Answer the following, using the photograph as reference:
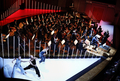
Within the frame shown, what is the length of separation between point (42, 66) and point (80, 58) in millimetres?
2313

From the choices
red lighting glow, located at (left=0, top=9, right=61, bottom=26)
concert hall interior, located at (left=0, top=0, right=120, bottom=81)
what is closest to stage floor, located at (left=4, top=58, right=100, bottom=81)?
concert hall interior, located at (left=0, top=0, right=120, bottom=81)

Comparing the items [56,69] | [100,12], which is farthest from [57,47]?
[100,12]

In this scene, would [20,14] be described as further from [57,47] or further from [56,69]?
[56,69]

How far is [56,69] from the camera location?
5.43 metres

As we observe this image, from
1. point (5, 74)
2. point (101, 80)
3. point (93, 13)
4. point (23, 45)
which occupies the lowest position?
point (101, 80)

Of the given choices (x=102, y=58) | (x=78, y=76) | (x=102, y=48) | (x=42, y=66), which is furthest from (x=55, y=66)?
(x=102, y=48)

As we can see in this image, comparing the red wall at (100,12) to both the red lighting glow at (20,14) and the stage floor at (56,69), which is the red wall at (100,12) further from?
the stage floor at (56,69)

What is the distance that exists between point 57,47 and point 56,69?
1679 millimetres

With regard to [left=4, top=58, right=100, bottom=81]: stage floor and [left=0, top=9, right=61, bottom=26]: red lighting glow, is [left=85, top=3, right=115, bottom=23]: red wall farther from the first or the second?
[left=4, top=58, right=100, bottom=81]: stage floor

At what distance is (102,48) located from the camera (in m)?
8.15

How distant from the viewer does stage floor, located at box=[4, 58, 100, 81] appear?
16.2 feet

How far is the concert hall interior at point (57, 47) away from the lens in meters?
5.14

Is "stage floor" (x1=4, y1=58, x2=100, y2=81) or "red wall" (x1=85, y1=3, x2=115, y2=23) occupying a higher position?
"red wall" (x1=85, y1=3, x2=115, y2=23)

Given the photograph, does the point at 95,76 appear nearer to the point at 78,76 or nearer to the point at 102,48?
the point at 78,76
